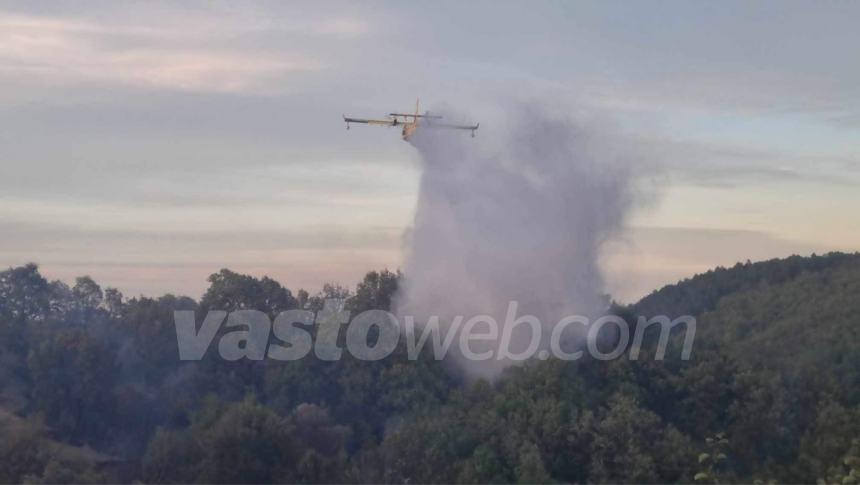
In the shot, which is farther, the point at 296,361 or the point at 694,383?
the point at 296,361

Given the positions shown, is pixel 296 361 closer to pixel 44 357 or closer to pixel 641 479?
pixel 44 357

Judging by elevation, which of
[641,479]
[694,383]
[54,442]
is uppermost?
[694,383]

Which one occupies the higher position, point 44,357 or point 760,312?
point 760,312

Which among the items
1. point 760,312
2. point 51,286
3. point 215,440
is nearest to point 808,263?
point 760,312

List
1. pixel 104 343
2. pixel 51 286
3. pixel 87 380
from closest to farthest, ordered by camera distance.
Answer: pixel 87 380 → pixel 104 343 → pixel 51 286

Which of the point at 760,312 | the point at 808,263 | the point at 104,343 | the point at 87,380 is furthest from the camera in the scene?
the point at 808,263

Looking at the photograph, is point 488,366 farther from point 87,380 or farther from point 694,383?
point 87,380
